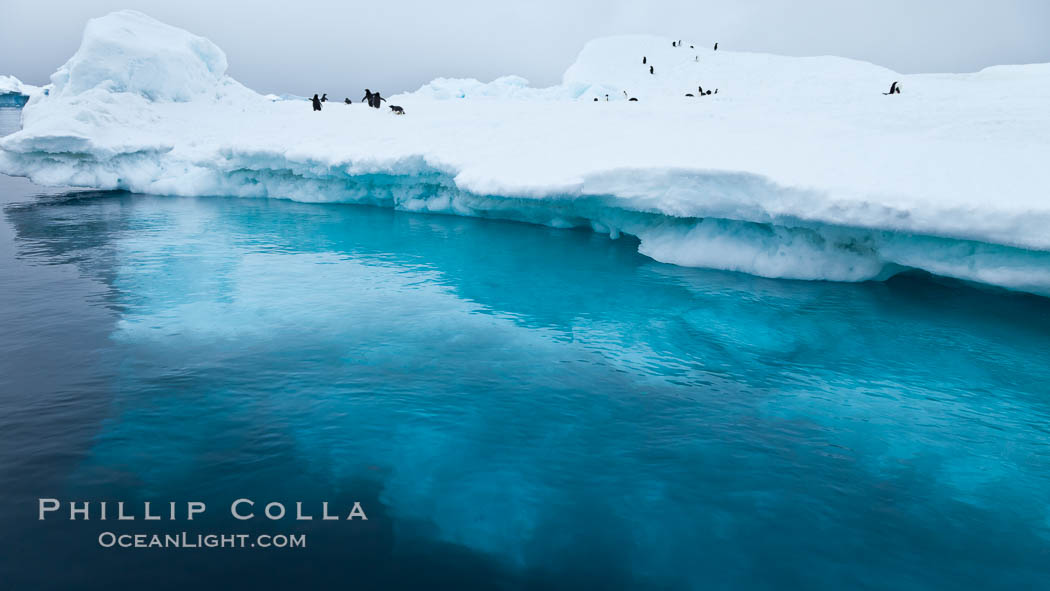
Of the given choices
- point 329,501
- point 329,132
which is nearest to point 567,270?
point 329,501

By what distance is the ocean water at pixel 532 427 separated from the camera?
3676 mm

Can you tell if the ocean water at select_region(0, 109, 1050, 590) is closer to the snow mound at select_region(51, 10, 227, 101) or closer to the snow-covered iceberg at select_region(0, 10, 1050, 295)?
the snow-covered iceberg at select_region(0, 10, 1050, 295)

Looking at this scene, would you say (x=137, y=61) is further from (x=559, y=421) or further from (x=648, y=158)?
(x=559, y=421)

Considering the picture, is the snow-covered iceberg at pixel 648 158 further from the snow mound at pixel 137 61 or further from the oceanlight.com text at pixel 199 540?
the oceanlight.com text at pixel 199 540

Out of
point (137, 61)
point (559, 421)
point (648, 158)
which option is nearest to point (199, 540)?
point (559, 421)

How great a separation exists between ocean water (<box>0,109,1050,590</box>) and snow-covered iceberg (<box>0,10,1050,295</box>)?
989 millimetres

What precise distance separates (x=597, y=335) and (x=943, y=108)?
309 inches

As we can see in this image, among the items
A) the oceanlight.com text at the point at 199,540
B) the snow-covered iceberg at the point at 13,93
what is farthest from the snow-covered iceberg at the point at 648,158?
the snow-covered iceberg at the point at 13,93

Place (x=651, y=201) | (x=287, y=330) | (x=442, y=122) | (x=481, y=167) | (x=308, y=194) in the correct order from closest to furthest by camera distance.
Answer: (x=287, y=330) < (x=651, y=201) < (x=481, y=167) < (x=442, y=122) < (x=308, y=194)

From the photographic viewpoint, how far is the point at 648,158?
1034 cm

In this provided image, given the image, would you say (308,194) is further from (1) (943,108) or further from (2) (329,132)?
(1) (943,108)

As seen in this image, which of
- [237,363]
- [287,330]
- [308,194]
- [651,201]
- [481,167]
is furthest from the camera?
[308,194]

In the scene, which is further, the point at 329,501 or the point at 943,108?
the point at 943,108

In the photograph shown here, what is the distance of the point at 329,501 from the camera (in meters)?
4.13
